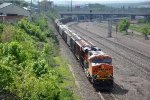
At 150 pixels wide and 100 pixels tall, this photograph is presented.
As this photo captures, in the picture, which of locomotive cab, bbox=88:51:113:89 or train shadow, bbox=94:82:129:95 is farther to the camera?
locomotive cab, bbox=88:51:113:89

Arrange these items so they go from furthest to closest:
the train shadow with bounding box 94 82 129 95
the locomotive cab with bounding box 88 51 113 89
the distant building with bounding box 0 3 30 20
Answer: the distant building with bounding box 0 3 30 20, the locomotive cab with bounding box 88 51 113 89, the train shadow with bounding box 94 82 129 95

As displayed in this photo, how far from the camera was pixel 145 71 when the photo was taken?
46.7 meters

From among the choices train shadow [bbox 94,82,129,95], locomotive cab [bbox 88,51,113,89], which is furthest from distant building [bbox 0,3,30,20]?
train shadow [bbox 94,82,129,95]

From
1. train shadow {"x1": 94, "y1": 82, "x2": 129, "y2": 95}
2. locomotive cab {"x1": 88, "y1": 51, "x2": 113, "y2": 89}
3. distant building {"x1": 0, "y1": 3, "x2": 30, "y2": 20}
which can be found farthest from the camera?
distant building {"x1": 0, "y1": 3, "x2": 30, "y2": 20}

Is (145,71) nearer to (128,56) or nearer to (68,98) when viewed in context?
(128,56)

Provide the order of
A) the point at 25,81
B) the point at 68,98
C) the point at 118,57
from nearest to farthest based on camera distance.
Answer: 1. the point at 25,81
2. the point at 68,98
3. the point at 118,57

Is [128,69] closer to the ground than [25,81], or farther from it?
closer to the ground

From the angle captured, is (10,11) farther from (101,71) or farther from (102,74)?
(102,74)

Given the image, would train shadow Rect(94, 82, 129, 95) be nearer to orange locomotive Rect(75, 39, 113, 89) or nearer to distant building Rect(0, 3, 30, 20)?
orange locomotive Rect(75, 39, 113, 89)

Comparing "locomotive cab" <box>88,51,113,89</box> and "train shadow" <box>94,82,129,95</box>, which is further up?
"locomotive cab" <box>88,51,113,89</box>

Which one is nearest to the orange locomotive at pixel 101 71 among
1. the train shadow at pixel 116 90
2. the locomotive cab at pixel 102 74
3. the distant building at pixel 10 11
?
the locomotive cab at pixel 102 74

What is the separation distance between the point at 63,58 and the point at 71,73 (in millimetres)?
12445

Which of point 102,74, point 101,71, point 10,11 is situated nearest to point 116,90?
point 102,74

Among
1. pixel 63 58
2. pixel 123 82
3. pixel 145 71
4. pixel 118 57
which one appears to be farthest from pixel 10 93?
pixel 118 57
